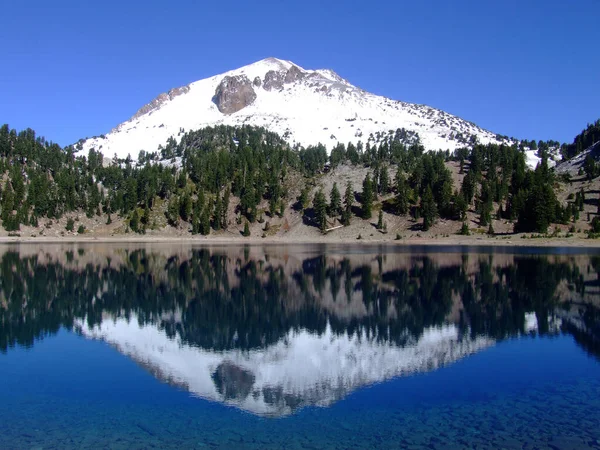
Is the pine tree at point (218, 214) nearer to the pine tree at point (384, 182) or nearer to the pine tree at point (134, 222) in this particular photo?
the pine tree at point (134, 222)

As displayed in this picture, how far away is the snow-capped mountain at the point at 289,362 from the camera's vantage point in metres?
22.3

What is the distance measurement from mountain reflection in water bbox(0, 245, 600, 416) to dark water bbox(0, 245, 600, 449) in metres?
0.16

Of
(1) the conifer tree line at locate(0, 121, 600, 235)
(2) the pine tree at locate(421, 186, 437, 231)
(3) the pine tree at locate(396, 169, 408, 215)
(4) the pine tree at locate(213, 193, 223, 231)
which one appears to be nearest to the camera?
(2) the pine tree at locate(421, 186, 437, 231)

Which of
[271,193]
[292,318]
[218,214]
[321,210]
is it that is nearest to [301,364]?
[292,318]

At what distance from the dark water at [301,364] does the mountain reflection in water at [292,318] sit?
0.53 ft

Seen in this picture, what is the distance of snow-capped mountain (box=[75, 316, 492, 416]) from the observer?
73.2 ft

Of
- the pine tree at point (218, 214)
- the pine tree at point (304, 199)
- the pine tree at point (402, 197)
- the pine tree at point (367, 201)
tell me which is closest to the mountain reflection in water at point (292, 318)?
the pine tree at point (402, 197)

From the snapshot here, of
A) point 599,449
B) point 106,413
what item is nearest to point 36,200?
point 106,413

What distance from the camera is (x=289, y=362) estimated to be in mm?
26844

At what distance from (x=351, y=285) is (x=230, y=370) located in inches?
1150

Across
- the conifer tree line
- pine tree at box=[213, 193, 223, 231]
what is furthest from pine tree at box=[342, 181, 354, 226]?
pine tree at box=[213, 193, 223, 231]

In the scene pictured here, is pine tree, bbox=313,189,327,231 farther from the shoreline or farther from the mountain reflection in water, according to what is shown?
the mountain reflection in water

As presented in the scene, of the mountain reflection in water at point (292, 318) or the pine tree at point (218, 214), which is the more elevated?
the pine tree at point (218, 214)

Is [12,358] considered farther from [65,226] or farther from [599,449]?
[65,226]
